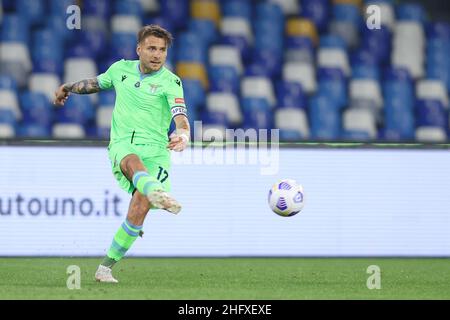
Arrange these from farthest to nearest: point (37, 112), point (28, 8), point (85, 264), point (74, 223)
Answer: point (28, 8)
point (37, 112)
point (74, 223)
point (85, 264)

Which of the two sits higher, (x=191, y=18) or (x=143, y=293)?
(x=191, y=18)

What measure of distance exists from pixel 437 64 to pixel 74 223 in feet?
22.6

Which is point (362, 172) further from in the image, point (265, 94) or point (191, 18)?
point (191, 18)

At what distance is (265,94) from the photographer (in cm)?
1569

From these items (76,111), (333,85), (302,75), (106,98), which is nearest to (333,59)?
(333,85)

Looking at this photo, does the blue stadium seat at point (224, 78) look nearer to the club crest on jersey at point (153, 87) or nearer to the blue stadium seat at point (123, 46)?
the blue stadium seat at point (123, 46)

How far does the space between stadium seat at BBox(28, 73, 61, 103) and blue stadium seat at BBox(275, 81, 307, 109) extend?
3039 millimetres

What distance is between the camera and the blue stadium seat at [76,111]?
14695 millimetres

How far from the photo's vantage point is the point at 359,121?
15.8m

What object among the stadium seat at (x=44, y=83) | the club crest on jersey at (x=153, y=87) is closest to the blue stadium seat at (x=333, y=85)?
the stadium seat at (x=44, y=83)

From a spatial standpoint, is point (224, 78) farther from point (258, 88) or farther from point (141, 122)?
point (141, 122)

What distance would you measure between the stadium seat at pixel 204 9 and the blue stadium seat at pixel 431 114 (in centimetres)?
316

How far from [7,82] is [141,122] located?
21.6 ft

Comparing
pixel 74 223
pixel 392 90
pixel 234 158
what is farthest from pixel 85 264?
pixel 392 90
